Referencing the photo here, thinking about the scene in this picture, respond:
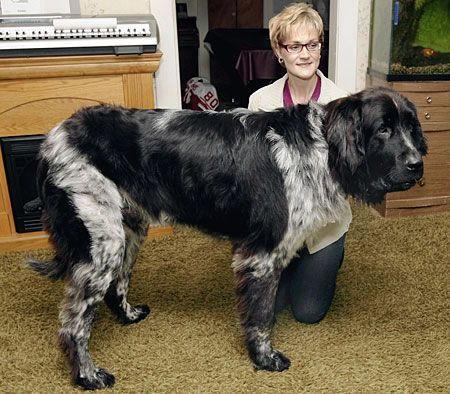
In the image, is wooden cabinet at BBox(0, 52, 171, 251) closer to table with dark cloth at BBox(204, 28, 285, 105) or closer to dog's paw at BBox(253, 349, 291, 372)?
dog's paw at BBox(253, 349, 291, 372)

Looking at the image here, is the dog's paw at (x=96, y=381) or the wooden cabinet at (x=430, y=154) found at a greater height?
the wooden cabinet at (x=430, y=154)

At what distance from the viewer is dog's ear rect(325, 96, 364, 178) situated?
1.72 meters

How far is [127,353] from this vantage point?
82.3 inches

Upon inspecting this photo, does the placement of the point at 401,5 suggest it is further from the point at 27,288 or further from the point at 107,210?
the point at 27,288

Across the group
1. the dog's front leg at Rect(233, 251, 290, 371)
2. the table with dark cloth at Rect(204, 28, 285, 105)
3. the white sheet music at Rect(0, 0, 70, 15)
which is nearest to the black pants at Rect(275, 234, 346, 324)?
the dog's front leg at Rect(233, 251, 290, 371)

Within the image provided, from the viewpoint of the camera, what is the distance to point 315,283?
2.26 m

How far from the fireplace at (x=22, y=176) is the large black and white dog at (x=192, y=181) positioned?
3.20ft

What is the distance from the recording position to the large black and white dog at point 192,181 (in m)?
1.82

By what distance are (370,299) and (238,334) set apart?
0.66m

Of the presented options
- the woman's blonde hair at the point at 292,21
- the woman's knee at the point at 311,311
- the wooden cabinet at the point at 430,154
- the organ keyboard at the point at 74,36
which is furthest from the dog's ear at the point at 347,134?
the wooden cabinet at the point at 430,154

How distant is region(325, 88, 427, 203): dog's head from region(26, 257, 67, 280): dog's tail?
1.05m

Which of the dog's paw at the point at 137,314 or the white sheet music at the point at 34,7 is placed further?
the white sheet music at the point at 34,7

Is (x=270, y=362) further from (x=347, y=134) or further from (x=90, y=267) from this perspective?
(x=347, y=134)

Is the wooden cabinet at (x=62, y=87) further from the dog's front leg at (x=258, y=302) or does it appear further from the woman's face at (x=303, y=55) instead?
the dog's front leg at (x=258, y=302)
